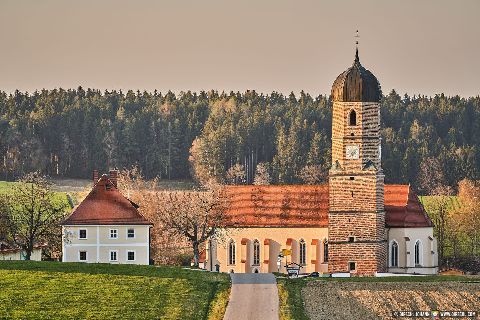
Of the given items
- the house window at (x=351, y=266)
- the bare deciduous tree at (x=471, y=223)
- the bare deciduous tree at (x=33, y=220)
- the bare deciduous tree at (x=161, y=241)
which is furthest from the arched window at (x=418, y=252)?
the bare deciduous tree at (x=471, y=223)

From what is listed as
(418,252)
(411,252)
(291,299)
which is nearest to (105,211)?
(411,252)

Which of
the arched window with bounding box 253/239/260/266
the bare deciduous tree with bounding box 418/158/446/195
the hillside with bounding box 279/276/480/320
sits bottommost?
the hillside with bounding box 279/276/480/320

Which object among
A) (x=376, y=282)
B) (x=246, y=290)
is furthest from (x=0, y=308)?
(x=376, y=282)

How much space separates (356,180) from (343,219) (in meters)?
2.33

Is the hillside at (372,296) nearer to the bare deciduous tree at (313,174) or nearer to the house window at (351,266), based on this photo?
the house window at (351,266)

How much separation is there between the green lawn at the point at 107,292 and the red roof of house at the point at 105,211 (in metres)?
10.1

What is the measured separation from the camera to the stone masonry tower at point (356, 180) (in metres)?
86.8

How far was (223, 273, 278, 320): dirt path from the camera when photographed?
2638 inches

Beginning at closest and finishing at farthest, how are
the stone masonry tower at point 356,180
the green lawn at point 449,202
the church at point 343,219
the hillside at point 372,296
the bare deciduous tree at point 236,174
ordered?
the hillside at point 372,296 < the stone masonry tower at point 356,180 < the church at point 343,219 < the green lawn at point 449,202 < the bare deciduous tree at point 236,174

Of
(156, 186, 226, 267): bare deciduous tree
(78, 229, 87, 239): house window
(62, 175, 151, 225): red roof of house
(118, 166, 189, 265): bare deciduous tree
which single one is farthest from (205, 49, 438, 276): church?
(78, 229, 87, 239): house window

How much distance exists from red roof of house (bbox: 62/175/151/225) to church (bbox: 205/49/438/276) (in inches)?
239

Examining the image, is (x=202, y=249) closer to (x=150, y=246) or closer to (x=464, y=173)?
(x=150, y=246)

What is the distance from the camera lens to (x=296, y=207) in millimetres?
91688

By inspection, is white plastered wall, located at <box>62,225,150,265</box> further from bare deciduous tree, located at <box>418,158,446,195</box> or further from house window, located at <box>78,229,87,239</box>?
bare deciduous tree, located at <box>418,158,446,195</box>
